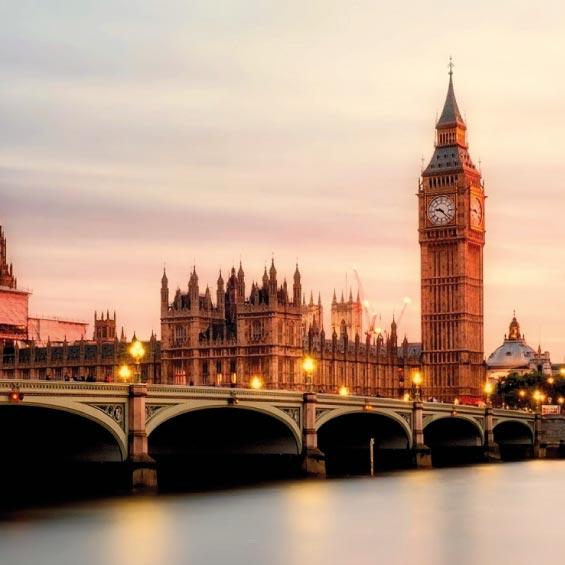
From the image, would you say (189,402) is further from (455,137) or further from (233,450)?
(455,137)

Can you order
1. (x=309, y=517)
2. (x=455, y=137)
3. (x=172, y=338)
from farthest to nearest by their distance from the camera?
(x=455, y=137)
(x=172, y=338)
(x=309, y=517)

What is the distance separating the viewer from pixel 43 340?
194250 millimetres

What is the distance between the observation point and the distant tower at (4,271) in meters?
172

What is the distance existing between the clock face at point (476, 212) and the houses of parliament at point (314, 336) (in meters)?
0.17

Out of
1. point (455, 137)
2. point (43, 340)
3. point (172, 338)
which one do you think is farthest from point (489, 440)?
point (43, 340)

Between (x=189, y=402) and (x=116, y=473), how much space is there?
4.81 metres

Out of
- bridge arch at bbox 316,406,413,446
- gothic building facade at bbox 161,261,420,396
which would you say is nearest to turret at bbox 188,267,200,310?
gothic building facade at bbox 161,261,420,396

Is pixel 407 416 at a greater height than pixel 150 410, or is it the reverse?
pixel 150 410

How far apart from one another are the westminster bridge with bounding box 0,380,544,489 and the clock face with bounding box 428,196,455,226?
57908 mm

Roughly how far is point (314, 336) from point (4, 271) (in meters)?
41.5

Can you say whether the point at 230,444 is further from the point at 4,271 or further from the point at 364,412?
the point at 4,271

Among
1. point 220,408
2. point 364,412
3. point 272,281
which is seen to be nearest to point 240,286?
point 272,281

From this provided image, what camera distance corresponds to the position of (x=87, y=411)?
61.3 metres

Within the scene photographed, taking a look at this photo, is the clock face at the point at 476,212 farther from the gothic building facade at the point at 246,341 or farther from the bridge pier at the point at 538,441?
the bridge pier at the point at 538,441
